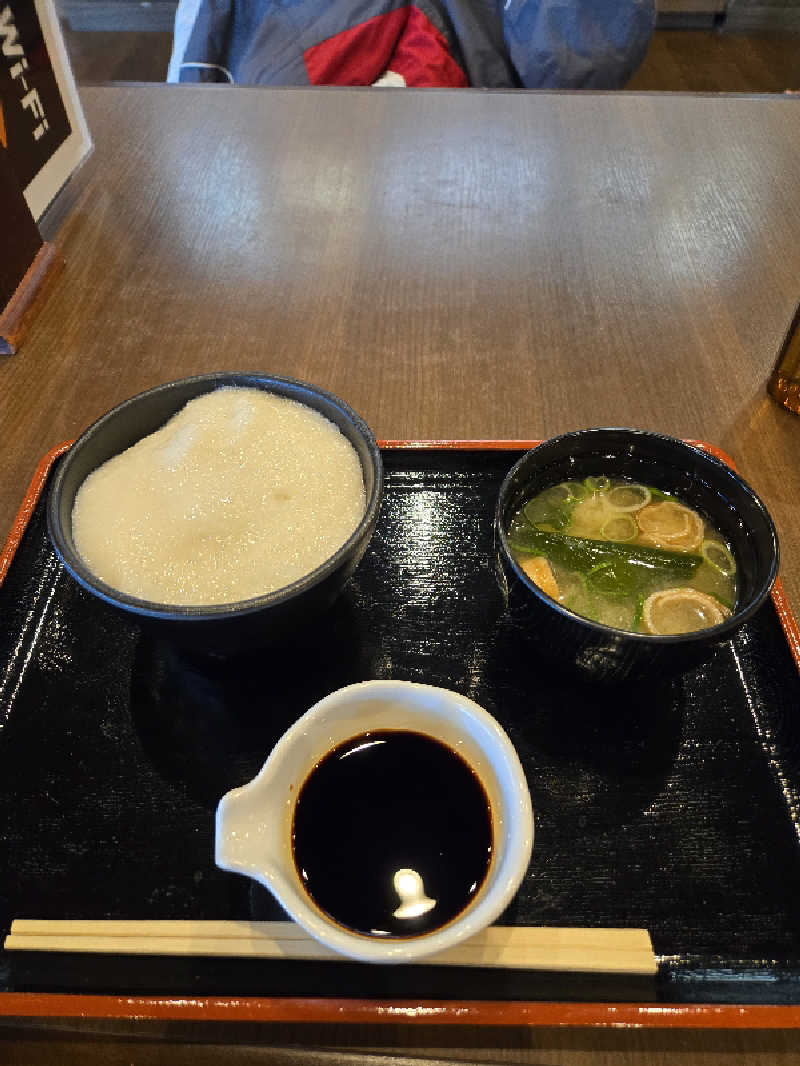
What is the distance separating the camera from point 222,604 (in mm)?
800

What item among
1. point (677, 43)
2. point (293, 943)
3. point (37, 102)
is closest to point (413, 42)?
point (37, 102)

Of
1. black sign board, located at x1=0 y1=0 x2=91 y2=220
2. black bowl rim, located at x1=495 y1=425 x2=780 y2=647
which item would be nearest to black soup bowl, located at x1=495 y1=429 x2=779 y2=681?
black bowl rim, located at x1=495 y1=425 x2=780 y2=647

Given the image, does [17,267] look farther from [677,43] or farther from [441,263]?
[677,43]

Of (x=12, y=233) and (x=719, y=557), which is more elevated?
(x=12, y=233)

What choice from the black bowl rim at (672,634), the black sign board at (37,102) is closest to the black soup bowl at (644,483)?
the black bowl rim at (672,634)

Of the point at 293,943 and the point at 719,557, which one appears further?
the point at 719,557

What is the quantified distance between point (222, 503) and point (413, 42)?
2709mm

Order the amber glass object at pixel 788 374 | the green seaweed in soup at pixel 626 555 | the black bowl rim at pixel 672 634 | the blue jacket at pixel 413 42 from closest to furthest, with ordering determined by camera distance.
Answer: the black bowl rim at pixel 672 634, the green seaweed in soup at pixel 626 555, the amber glass object at pixel 788 374, the blue jacket at pixel 413 42

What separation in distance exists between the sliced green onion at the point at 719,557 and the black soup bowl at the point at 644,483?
0.4 inches

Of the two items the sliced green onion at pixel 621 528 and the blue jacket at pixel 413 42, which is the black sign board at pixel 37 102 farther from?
the sliced green onion at pixel 621 528

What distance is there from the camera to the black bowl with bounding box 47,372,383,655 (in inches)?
31.1

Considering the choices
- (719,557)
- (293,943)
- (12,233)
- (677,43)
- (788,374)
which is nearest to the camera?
(293,943)

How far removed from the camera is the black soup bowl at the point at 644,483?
80cm

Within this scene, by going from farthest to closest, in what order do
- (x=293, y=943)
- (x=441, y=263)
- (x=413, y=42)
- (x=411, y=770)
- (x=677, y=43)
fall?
(x=677, y=43), (x=413, y=42), (x=441, y=263), (x=411, y=770), (x=293, y=943)
